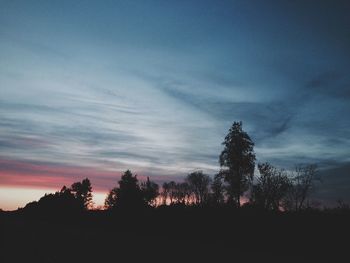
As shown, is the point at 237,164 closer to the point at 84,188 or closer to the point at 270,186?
the point at 270,186

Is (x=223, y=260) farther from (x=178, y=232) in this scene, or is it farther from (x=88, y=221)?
(x=88, y=221)

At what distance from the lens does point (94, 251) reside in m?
15.0

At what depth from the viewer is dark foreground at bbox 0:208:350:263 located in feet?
45.8

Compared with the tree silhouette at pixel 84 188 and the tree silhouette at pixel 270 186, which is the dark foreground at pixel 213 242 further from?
the tree silhouette at pixel 84 188

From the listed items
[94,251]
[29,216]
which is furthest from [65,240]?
[29,216]

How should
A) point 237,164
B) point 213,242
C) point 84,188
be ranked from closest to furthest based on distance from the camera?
point 213,242
point 237,164
point 84,188

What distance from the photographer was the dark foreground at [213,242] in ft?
45.8

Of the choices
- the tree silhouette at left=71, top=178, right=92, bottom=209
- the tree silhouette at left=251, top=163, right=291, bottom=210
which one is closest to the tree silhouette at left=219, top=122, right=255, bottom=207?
the tree silhouette at left=251, top=163, right=291, bottom=210

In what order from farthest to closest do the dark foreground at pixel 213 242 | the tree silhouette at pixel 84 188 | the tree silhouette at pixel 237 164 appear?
the tree silhouette at pixel 84 188
the tree silhouette at pixel 237 164
the dark foreground at pixel 213 242

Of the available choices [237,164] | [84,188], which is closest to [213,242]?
[237,164]

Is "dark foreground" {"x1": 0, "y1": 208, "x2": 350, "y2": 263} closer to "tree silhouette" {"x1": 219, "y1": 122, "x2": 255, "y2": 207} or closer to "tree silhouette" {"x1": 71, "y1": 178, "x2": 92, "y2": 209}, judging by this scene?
"tree silhouette" {"x1": 219, "y1": 122, "x2": 255, "y2": 207}

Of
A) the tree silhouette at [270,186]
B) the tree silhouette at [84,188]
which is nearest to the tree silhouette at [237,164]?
the tree silhouette at [270,186]

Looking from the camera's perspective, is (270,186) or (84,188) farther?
(84,188)

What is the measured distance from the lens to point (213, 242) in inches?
731
